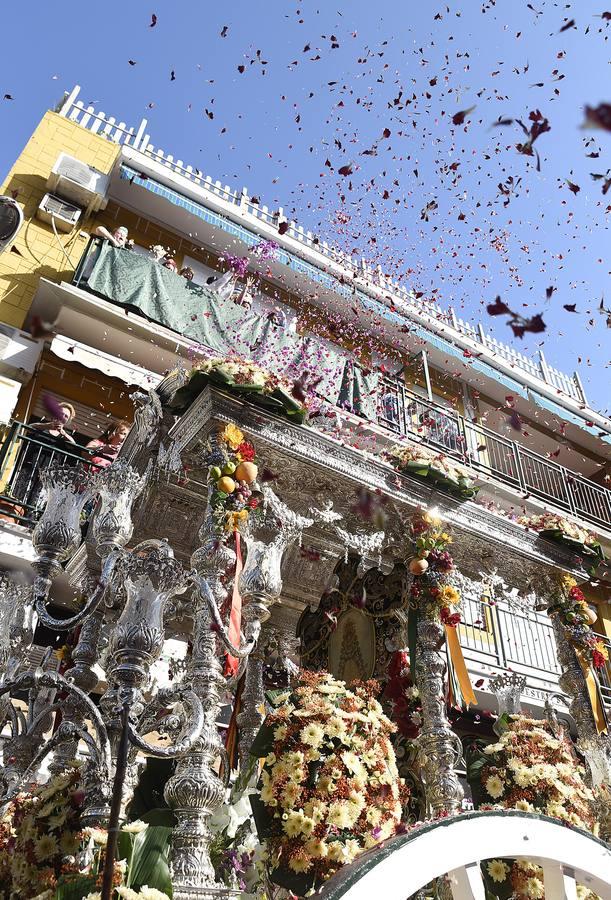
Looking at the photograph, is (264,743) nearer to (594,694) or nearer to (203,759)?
(203,759)

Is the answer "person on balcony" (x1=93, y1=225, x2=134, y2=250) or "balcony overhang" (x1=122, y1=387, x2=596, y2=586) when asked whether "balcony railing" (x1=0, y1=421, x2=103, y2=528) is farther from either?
"person on balcony" (x1=93, y1=225, x2=134, y2=250)

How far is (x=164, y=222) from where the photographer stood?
38.7 ft

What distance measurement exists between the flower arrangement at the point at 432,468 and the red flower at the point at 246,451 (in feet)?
5.17

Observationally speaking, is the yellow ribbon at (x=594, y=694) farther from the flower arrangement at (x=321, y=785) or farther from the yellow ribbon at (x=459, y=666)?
the flower arrangement at (x=321, y=785)

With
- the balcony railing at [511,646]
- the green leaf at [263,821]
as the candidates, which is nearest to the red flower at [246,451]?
the green leaf at [263,821]

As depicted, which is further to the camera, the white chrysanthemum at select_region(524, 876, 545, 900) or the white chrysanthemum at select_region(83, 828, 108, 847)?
the white chrysanthemum at select_region(524, 876, 545, 900)

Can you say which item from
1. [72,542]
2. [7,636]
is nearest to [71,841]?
[7,636]

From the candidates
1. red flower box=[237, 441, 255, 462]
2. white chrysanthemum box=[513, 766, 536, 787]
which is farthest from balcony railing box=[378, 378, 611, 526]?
white chrysanthemum box=[513, 766, 536, 787]

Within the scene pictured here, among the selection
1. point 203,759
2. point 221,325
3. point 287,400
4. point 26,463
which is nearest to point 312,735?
point 203,759

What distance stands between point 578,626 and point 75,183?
942 centimetres

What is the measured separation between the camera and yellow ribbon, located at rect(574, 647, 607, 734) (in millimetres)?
6145

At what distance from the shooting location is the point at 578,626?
257 inches

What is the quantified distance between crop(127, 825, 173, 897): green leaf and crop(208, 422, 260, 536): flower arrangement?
1.95 metres

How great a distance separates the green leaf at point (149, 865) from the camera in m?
2.56
